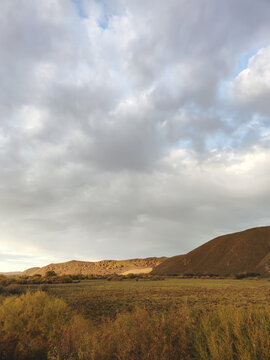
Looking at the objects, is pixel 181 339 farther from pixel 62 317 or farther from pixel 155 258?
pixel 155 258

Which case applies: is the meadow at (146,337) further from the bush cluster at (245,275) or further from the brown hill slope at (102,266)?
the brown hill slope at (102,266)

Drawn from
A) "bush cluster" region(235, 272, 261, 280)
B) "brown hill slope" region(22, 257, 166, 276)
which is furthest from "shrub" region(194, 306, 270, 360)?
"brown hill slope" region(22, 257, 166, 276)

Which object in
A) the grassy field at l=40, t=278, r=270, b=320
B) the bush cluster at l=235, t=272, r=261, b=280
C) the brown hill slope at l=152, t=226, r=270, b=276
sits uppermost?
the brown hill slope at l=152, t=226, r=270, b=276

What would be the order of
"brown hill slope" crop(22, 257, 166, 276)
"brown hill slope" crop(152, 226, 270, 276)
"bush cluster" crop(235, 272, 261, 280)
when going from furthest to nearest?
"brown hill slope" crop(22, 257, 166, 276)
"brown hill slope" crop(152, 226, 270, 276)
"bush cluster" crop(235, 272, 261, 280)

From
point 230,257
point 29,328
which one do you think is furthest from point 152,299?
point 230,257

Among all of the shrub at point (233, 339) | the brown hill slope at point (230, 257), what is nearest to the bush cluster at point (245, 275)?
the brown hill slope at point (230, 257)

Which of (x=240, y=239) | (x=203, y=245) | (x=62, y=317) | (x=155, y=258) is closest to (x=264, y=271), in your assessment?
(x=240, y=239)

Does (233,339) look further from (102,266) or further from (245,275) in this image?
(102,266)

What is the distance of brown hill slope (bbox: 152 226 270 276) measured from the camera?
6262cm

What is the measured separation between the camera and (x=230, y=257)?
68.1m

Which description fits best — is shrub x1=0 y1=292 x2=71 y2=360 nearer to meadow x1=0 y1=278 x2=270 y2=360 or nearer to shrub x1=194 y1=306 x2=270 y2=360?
meadow x1=0 y1=278 x2=270 y2=360

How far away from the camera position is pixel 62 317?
356 inches

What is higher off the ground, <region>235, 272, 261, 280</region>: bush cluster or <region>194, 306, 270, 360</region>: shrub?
<region>235, 272, 261, 280</region>: bush cluster

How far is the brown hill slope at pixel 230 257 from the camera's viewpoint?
62625 mm
